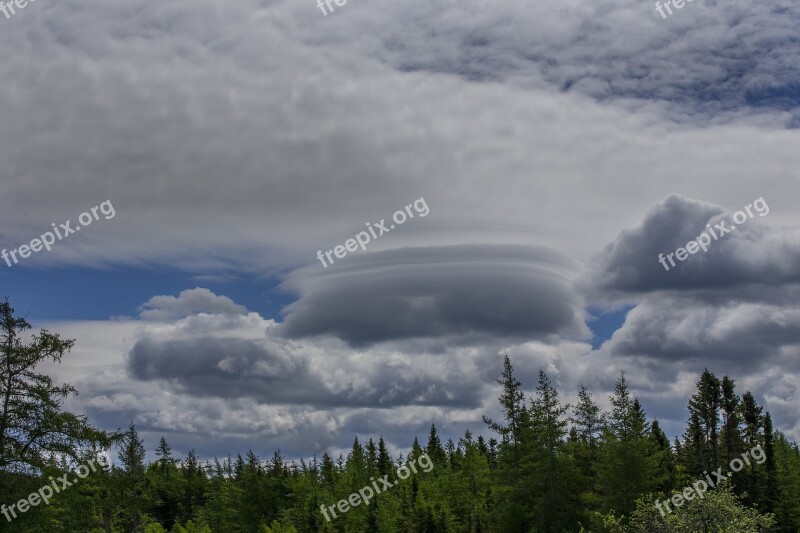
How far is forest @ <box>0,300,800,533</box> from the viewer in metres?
26.9

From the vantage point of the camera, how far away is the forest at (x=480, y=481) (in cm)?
2694

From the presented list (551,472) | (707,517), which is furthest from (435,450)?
(707,517)

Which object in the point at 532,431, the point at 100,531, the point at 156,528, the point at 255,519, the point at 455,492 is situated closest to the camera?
the point at 100,531

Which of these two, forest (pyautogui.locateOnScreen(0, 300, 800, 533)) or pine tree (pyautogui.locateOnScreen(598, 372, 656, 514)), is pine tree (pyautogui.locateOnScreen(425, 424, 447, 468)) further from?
pine tree (pyautogui.locateOnScreen(598, 372, 656, 514))

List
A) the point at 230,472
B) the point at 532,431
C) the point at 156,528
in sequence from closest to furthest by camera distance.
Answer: the point at 532,431, the point at 156,528, the point at 230,472

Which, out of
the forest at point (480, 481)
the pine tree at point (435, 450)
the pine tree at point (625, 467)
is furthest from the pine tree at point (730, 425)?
the pine tree at point (435, 450)

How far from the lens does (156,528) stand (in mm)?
65500

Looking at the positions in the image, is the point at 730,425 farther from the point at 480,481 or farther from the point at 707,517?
the point at 707,517

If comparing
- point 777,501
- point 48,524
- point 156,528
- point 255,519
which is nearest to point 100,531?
point 156,528

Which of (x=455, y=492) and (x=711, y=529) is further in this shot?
(x=455, y=492)

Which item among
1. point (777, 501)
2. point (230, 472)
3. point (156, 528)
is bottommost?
point (777, 501)

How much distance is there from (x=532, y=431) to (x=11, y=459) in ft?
143

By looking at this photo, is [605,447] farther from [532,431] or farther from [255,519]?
[255,519]
